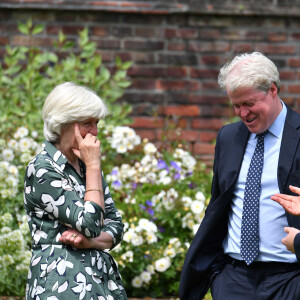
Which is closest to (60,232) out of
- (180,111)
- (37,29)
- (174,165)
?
(174,165)

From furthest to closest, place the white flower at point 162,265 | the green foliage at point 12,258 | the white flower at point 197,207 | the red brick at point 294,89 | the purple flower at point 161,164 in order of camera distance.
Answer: the red brick at point 294,89
the purple flower at point 161,164
the white flower at point 197,207
the white flower at point 162,265
the green foliage at point 12,258

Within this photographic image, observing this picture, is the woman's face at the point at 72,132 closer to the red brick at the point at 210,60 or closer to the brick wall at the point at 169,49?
the brick wall at the point at 169,49

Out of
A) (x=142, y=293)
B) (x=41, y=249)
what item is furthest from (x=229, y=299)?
(x=142, y=293)

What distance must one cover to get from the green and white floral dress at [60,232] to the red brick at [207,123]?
132 inches

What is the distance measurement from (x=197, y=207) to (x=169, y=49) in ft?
6.67

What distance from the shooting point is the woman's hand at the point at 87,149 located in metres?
3.45

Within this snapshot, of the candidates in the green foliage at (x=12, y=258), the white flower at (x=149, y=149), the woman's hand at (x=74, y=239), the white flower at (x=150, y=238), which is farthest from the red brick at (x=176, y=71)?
the woman's hand at (x=74, y=239)

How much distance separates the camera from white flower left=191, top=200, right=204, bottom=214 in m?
5.20

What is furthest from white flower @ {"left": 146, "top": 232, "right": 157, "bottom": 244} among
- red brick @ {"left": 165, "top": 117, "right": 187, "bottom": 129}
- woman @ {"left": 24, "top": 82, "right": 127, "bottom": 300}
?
red brick @ {"left": 165, "top": 117, "right": 187, "bottom": 129}

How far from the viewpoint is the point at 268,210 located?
11.2 feet

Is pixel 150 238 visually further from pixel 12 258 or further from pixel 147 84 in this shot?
pixel 147 84

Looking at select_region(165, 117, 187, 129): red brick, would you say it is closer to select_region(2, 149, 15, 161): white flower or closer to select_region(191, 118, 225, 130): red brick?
select_region(191, 118, 225, 130): red brick

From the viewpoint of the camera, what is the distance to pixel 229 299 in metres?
3.51

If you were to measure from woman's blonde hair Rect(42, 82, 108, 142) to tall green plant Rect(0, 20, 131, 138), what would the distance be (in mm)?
2567
